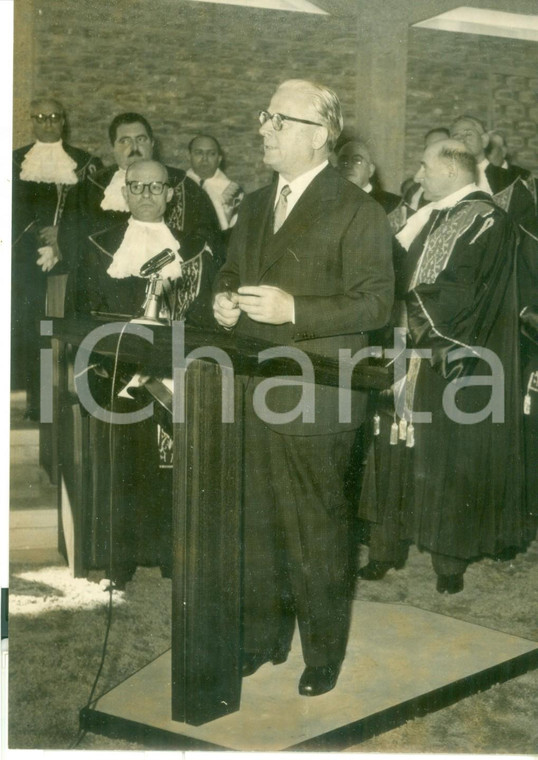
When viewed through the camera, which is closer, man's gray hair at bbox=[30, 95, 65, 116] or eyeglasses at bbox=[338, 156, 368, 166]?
man's gray hair at bbox=[30, 95, 65, 116]

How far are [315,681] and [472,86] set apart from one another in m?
2.34

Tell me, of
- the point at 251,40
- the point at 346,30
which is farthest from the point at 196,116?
the point at 346,30

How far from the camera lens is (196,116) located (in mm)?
3836

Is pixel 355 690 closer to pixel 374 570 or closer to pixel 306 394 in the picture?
pixel 374 570

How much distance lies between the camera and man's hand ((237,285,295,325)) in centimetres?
309

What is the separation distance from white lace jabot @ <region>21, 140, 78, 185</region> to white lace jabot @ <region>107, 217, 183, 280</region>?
317mm

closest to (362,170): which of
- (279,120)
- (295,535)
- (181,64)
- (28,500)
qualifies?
(279,120)

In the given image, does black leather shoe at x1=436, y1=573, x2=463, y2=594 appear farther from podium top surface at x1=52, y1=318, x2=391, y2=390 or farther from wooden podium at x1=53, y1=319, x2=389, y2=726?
podium top surface at x1=52, y1=318, x2=391, y2=390

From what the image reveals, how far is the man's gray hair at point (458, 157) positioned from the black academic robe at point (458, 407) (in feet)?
0.44

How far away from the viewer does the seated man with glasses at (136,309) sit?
12.6ft

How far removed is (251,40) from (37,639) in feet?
7.80

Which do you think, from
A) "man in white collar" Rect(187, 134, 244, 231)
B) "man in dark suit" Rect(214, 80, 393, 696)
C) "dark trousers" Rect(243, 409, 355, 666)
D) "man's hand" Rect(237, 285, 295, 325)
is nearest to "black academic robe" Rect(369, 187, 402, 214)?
"man in dark suit" Rect(214, 80, 393, 696)

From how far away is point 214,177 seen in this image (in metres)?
3.89

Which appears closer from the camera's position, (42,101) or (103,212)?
(42,101)
